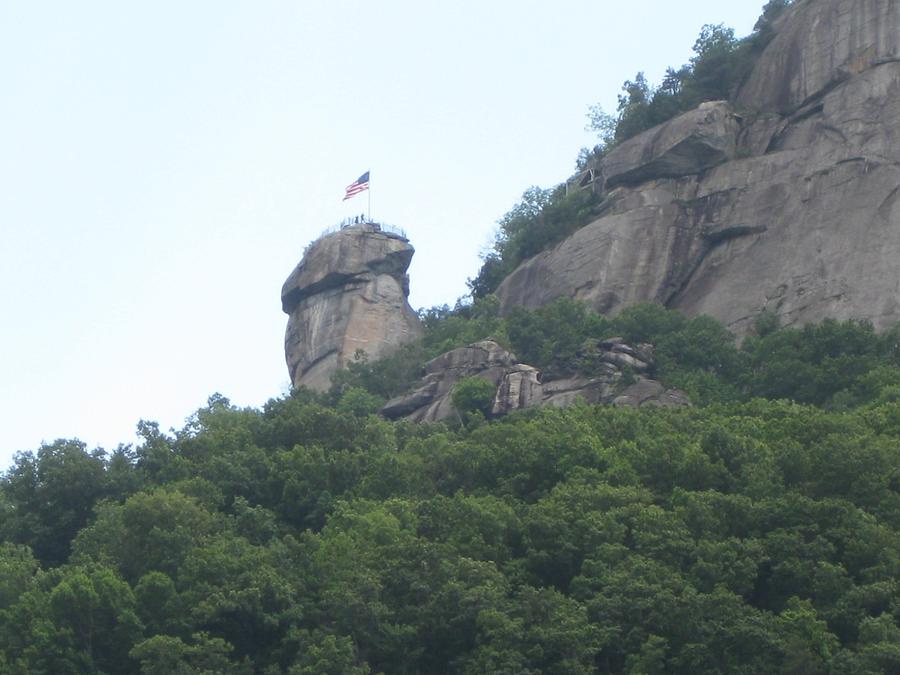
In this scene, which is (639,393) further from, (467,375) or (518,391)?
(467,375)

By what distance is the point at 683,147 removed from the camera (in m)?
87.9

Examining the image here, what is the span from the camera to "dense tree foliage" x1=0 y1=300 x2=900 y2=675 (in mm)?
49406

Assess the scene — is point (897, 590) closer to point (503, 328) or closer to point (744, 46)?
point (503, 328)

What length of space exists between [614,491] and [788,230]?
94.4 feet

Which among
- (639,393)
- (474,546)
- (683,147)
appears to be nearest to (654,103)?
(683,147)

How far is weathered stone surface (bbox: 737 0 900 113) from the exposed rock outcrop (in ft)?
49.6

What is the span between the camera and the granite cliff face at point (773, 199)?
262ft

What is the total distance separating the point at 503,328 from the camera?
84312 millimetres

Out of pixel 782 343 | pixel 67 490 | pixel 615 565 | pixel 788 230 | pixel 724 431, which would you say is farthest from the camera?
pixel 788 230

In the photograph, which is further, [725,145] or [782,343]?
[725,145]

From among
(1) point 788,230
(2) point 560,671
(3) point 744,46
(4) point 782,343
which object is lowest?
(2) point 560,671

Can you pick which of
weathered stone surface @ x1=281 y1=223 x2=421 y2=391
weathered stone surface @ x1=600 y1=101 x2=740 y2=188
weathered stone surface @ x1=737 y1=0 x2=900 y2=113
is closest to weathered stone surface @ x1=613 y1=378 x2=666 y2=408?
weathered stone surface @ x1=600 y1=101 x2=740 y2=188

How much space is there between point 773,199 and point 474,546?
1320 inches

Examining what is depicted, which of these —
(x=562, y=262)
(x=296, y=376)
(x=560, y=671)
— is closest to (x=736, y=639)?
(x=560, y=671)
